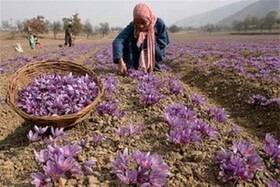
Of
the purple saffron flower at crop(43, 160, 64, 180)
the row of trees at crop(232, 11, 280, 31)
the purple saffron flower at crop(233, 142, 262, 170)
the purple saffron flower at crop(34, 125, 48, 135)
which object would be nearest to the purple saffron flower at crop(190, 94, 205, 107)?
the purple saffron flower at crop(233, 142, 262, 170)

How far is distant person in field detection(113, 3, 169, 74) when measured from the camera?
634 centimetres

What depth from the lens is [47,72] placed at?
4539 mm

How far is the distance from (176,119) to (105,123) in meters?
0.93

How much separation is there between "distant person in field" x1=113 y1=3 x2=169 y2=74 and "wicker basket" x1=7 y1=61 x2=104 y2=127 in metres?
1.84

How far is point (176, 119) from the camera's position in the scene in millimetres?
3658

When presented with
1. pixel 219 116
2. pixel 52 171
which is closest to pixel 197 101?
pixel 219 116

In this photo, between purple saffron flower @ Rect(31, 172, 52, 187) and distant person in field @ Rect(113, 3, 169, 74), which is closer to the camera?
purple saffron flower @ Rect(31, 172, 52, 187)

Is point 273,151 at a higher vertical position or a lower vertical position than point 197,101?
lower

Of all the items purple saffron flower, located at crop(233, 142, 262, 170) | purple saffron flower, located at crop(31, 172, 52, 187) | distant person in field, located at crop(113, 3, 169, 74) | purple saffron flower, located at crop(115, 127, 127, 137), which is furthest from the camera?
distant person in field, located at crop(113, 3, 169, 74)

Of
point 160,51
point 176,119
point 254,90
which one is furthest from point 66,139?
point 254,90

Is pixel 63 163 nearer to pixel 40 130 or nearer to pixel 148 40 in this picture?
pixel 40 130

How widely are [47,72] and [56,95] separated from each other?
785 mm

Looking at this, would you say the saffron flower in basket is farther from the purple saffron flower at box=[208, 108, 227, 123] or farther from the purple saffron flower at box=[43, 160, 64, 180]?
the purple saffron flower at box=[208, 108, 227, 123]

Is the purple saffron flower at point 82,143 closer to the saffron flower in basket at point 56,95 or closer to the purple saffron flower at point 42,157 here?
the saffron flower in basket at point 56,95
